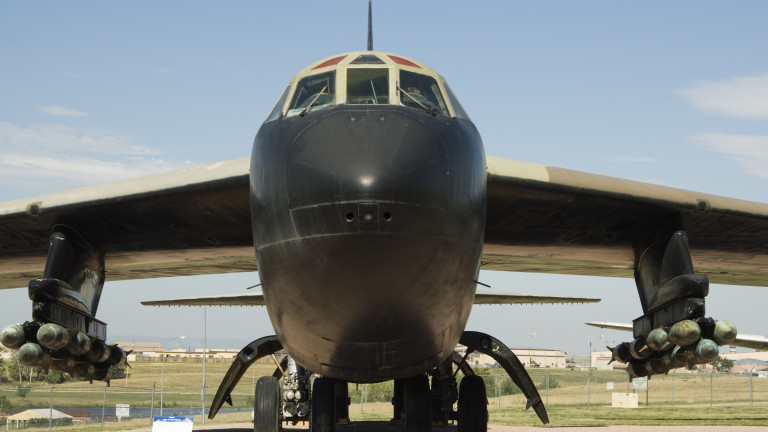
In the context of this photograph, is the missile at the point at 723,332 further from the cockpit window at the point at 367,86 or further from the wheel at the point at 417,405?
the cockpit window at the point at 367,86

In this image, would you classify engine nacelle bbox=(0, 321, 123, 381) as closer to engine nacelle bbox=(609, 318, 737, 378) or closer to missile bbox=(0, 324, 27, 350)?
missile bbox=(0, 324, 27, 350)

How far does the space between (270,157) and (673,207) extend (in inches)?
230

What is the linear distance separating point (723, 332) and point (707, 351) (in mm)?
294

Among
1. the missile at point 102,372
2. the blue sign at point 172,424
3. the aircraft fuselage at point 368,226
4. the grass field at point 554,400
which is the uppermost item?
the aircraft fuselage at point 368,226

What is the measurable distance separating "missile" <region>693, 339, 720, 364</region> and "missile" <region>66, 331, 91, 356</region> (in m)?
6.94

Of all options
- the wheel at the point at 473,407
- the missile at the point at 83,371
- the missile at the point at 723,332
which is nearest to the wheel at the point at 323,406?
the wheel at the point at 473,407

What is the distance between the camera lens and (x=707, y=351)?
31.7 ft

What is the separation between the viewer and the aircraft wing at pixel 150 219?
10867 millimetres

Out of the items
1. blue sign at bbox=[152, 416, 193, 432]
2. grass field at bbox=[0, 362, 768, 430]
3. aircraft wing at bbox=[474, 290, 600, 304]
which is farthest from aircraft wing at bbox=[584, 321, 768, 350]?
blue sign at bbox=[152, 416, 193, 432]

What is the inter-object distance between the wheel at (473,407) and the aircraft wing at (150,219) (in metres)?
3.65

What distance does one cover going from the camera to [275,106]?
9766 millimetres

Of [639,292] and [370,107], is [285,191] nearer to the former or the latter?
[370,107]

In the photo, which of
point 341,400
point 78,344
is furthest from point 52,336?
point 341,400

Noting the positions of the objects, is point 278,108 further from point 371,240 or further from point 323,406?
point 323,406
